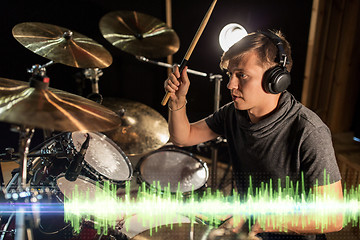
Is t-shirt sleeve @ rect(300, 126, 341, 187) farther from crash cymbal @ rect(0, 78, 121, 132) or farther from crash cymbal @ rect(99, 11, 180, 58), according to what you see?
crash cymbal @ rect(99, 11, 180, 58)

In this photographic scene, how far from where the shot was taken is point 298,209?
129 centimetres

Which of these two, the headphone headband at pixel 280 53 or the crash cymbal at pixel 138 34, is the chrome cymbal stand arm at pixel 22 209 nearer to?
the headphone headband at pixel 280 53

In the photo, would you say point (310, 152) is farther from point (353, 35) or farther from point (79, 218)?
point (353, 35)

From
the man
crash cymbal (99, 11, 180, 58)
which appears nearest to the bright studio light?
the man

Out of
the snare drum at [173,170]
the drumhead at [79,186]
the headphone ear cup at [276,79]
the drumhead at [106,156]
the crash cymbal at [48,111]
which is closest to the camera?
the crash cymbal at [48,111]

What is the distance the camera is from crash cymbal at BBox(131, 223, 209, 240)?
113 centimetres

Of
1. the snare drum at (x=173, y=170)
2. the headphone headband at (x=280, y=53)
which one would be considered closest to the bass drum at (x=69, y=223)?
the snare drum at (x=173, y=170)

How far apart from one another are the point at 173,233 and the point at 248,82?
0.68m

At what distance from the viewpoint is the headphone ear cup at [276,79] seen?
1229mm

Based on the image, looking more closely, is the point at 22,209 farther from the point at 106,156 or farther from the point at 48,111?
the point at 106,156

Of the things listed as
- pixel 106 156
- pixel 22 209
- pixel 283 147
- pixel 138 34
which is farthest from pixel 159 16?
pixel 22 209

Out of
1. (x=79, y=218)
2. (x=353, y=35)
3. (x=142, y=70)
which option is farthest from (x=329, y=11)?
(x=79, y=218)

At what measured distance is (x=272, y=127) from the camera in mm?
1348

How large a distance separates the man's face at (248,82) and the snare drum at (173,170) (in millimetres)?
655
